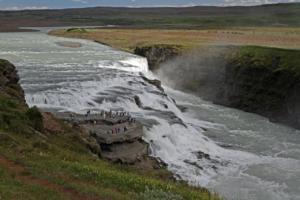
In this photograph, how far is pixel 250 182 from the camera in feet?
87.8

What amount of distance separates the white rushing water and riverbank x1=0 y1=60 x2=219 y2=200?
6.51 metres

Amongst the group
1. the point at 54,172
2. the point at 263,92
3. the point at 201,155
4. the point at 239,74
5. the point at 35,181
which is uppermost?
the point at 35,181

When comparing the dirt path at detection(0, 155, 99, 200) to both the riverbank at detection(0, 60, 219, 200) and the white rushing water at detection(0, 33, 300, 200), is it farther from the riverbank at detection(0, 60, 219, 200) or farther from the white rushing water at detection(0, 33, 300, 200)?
the white rushing water at detection(0, 33, 300, 200)

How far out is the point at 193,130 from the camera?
3606cm

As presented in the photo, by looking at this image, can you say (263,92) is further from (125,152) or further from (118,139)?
(125,152)

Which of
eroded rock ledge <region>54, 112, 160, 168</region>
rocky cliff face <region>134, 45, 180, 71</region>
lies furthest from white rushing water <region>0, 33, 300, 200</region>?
rocky cliff face <region>134, 45, 180, 71</region>

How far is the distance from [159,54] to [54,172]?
55.6m

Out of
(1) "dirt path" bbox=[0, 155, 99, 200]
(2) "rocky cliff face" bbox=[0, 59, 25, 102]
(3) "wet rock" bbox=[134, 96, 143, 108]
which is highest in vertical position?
(1) "dirt path" bbox=[0, 155, 99, 200]

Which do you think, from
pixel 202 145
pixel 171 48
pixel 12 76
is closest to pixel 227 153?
pixel 202 145

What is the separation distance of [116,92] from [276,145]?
13.9m

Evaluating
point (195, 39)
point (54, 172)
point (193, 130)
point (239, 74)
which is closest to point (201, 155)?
point (193, 130)

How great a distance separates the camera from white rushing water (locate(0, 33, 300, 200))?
27.1 metres

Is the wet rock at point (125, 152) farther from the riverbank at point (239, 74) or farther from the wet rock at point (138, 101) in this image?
the riverbank at point (239, 74)

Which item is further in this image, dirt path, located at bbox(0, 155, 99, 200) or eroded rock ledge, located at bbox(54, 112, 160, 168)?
eroded rock ledge, located at bbox(54, 112, 160, 168)
